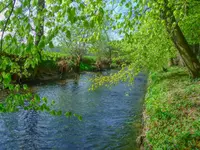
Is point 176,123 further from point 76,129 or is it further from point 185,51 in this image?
point 185,51

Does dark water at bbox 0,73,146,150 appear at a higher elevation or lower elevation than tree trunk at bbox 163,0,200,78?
lower

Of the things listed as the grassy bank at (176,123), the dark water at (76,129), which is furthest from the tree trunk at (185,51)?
the dark water at (76,129)

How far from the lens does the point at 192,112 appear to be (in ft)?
25.3

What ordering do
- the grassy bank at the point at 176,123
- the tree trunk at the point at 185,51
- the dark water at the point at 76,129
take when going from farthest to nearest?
the tree trunk at the point at 185,51
the dark water at the point at 76,129
the grassy bank at the point at 176,123

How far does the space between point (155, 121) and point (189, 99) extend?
2330 mm

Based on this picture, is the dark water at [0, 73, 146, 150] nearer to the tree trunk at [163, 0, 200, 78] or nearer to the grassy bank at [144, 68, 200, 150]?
the grassy bank at [144, 68, 200, 150]

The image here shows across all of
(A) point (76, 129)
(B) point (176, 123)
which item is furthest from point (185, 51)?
(A) point (76, 129)

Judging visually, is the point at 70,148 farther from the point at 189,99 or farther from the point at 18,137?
the point at 189,99

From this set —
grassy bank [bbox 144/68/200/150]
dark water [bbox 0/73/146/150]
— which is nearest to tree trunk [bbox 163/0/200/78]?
grassy bank [bbox 144/68/200/150]

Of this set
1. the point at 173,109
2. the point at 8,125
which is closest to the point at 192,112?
the point at 173,109

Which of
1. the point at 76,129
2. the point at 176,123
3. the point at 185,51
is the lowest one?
the point at 76,129

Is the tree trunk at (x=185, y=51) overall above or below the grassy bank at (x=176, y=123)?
above

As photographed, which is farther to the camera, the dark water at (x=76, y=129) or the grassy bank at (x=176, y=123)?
the dark water at (x=76, y=129)

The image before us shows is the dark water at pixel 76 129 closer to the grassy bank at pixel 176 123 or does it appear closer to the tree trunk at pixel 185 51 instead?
the grassy bank at pixel 176 123
